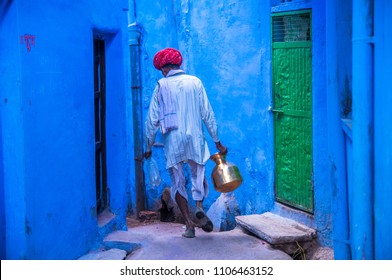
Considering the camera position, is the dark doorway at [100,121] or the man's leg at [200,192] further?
the dark doorway at [100,121]

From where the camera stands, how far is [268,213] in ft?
22.9

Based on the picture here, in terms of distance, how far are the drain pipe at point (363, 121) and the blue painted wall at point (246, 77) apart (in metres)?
2.15

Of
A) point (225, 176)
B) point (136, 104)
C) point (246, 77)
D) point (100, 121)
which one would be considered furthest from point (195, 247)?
point (136, 104)

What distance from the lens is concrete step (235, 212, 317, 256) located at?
19.3ft

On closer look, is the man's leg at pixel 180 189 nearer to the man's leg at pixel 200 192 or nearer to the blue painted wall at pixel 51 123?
the man's leg at pixel 200 192

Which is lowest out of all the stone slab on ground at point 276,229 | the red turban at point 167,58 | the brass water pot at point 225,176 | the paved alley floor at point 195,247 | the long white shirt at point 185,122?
the paved alley floor at point 195,247

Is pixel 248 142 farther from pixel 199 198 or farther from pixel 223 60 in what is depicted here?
pixel 199 198

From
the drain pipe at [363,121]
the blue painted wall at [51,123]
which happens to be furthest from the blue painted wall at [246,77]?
the drain pipe at [363,121]

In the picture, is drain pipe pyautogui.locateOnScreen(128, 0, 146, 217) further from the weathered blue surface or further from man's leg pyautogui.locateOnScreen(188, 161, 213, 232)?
man's leg pyautogui.locateOnScreen(188, 161, 213, 232)

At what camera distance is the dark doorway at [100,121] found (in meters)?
6.31

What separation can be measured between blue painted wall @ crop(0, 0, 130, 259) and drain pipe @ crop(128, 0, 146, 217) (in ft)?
11.4

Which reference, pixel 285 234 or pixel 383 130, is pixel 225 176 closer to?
pixel 285 234

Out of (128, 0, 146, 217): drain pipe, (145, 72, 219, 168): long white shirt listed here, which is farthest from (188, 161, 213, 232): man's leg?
(128, 0, 146, 217): drain pipe
